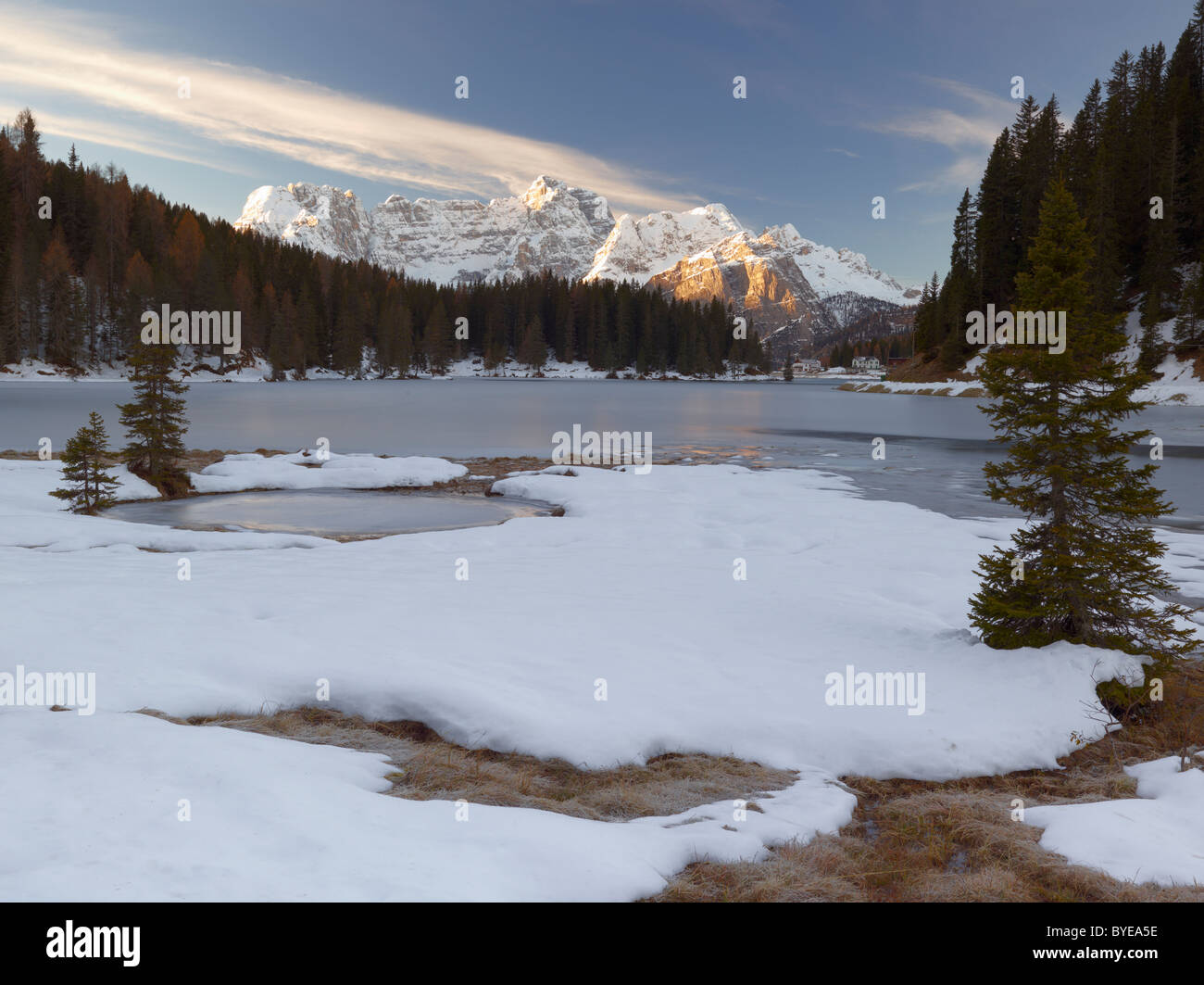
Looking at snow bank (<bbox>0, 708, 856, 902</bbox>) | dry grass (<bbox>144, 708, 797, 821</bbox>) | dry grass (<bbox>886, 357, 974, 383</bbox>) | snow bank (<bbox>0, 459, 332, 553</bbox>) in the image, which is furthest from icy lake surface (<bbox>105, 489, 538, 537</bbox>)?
dry grass (<bbox>886, 357, 974, 383</bbox>)

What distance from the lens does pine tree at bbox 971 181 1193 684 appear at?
31.2 ft

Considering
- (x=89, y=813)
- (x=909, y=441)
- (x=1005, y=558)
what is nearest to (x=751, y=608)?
(x=1005, y=558)

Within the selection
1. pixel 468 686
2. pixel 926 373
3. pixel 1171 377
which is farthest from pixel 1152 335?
pixel 468 686

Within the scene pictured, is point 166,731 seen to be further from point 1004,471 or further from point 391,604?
point 1004,471

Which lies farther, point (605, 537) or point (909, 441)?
point (909, 441)

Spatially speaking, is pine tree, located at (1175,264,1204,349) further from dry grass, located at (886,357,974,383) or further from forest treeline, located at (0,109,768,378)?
forest treeline, located at (0,109,768,378)

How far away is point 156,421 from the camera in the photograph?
79.8ft

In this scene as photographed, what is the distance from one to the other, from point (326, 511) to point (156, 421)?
7009 mm

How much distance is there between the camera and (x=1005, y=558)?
1020 cm

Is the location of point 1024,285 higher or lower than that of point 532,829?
higher

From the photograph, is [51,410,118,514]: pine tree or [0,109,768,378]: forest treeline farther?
[0,109,768,378]: forest treeline

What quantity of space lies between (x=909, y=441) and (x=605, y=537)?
34.0 metres

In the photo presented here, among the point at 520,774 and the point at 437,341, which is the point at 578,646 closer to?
the point at 520,774

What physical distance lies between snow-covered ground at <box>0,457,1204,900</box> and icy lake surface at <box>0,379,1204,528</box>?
13.7 m
